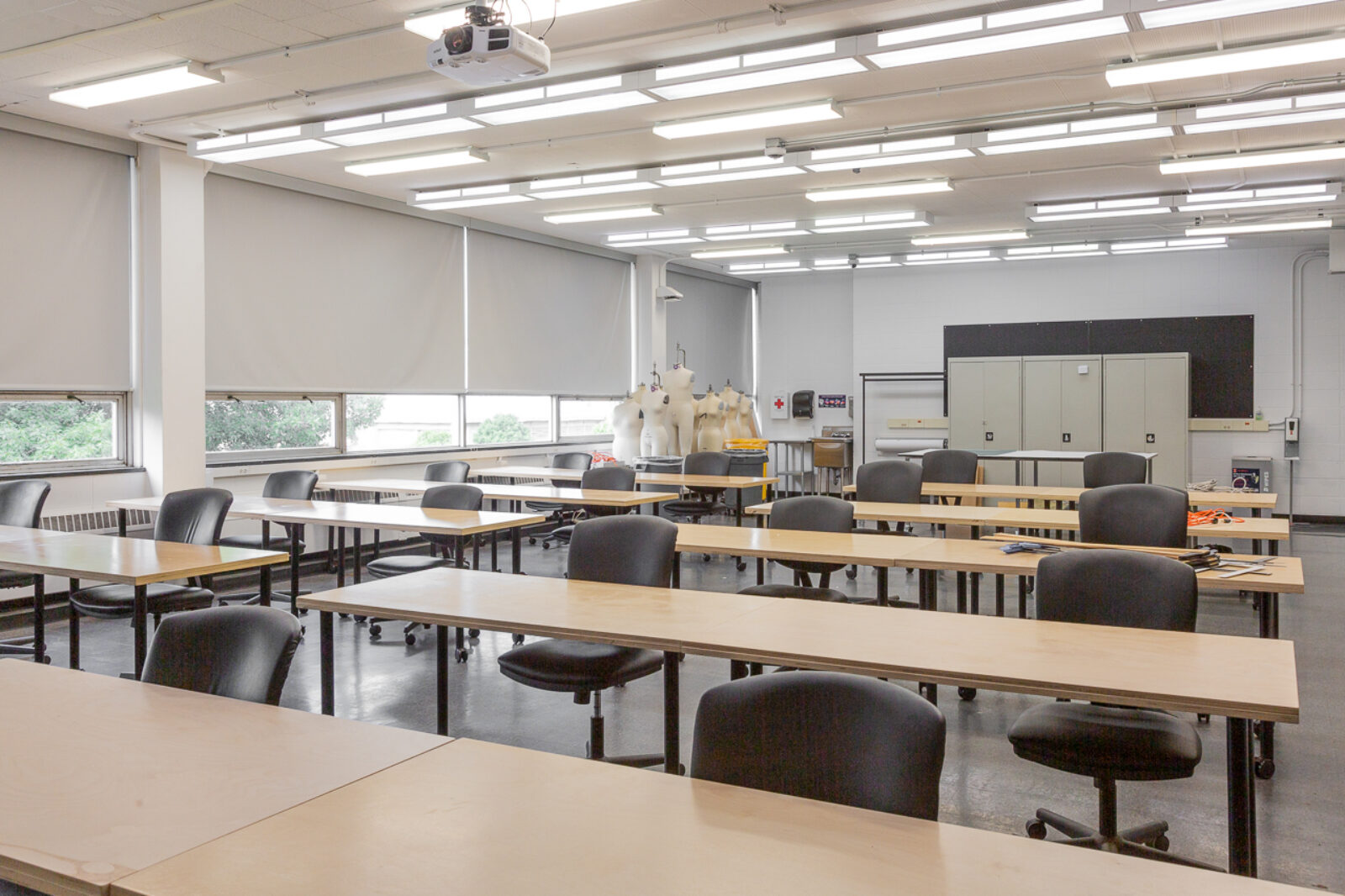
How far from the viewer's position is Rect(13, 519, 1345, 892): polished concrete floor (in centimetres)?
302

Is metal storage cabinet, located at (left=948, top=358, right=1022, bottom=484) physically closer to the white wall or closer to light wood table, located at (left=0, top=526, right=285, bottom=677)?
the white wall

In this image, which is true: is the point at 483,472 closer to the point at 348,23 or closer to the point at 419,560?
the point at 419,560

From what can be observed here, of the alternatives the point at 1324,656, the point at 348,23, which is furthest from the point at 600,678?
the point at 1324,656

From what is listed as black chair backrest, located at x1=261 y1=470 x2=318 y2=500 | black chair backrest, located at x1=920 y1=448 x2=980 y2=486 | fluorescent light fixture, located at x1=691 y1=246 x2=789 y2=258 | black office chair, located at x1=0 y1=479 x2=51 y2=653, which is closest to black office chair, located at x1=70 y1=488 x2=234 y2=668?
black office chair, located at x1=0 y1=479 x2=51 y2=653

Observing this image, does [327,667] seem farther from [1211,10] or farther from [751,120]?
[1211,10]

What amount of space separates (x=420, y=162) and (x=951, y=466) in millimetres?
4566

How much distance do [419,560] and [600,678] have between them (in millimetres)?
2461

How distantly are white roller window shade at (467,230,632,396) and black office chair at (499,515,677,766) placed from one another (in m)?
6.16

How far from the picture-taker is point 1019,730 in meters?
2.60

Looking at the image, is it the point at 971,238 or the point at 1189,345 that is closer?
the point at 971,238

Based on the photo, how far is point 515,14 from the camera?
427 cm

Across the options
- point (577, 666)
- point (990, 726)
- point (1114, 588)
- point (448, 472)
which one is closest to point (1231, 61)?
point (1114, 588)

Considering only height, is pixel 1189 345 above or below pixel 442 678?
above

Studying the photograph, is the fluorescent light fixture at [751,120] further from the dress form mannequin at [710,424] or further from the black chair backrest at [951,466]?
the dress form mannequin at [710,424]
